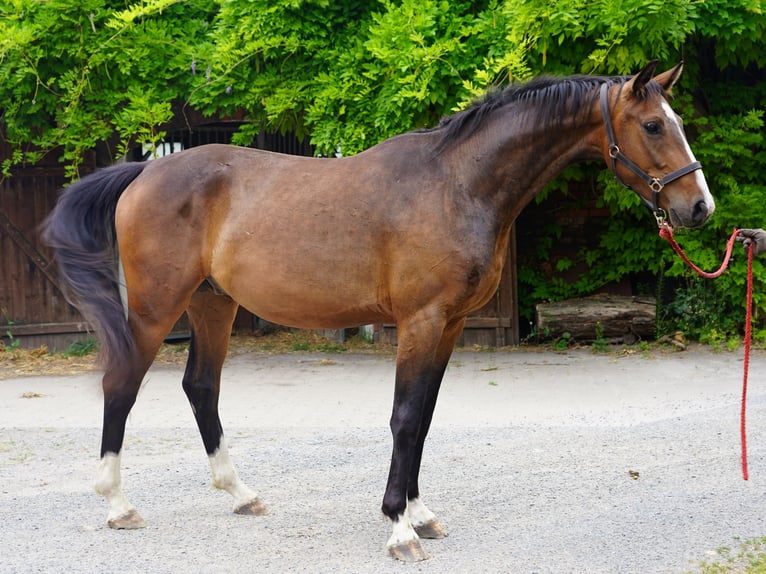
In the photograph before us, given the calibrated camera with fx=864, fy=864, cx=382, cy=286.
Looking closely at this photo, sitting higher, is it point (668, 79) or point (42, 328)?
point (668, 79)

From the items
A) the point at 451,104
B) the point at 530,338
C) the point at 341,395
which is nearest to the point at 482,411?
the point at 341,395

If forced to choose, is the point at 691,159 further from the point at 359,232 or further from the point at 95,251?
the point at 95,251

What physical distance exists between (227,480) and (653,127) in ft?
9.39

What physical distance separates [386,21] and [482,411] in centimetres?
363

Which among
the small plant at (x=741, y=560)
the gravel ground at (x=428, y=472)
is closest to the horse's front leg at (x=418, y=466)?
the gravel ground at (x=428, y=472)

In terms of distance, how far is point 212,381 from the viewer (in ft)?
15.8

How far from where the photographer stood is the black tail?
14.9 ft

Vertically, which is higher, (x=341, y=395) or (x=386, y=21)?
(x=386, y=21)

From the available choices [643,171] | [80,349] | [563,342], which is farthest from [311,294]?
[80,349]

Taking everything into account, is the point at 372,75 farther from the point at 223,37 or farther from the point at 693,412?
the point at 693,412

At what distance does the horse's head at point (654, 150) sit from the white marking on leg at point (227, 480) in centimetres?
257

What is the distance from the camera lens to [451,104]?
8.07 meters

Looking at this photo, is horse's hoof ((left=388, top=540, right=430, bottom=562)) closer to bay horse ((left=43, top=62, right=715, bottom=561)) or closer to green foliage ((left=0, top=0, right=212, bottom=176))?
bay horse ((left=43, top=62, right=715, bottom=561))

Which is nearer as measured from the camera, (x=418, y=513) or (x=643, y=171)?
(x=643, y=171)
